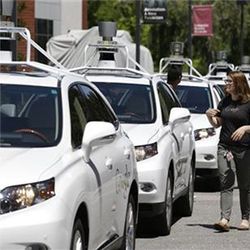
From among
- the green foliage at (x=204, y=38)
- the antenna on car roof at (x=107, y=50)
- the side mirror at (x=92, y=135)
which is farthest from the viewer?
the green foliage at (x=204, y=38)

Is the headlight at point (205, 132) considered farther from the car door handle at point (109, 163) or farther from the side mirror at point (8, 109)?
the side mirror at point (8, 109)

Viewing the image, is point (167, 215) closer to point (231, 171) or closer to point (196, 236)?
point (196, 236)

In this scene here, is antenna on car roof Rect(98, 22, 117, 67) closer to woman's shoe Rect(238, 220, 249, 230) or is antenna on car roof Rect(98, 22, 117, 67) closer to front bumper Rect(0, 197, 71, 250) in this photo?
woman's shoe Rect(238, 220, 249, 230)

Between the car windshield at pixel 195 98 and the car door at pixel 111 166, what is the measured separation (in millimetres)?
7575

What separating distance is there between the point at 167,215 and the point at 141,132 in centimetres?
95

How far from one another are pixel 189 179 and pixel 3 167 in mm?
5950

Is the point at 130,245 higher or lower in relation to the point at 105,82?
lower

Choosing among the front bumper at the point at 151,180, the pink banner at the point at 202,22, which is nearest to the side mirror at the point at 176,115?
the front bumper at the point at 151,180

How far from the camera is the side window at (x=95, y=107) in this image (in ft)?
22.1

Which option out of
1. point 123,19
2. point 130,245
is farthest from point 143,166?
point 123,19

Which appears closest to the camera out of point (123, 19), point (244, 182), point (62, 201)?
point (62, 201)

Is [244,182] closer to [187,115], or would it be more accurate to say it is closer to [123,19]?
[187,115]

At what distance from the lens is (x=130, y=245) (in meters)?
7.38

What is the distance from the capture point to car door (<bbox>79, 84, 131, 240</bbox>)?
625 cm
